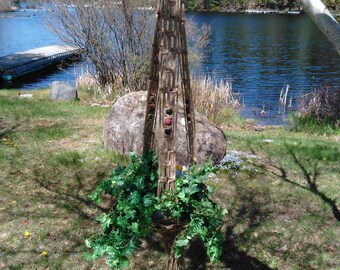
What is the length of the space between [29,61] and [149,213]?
86.2 feet

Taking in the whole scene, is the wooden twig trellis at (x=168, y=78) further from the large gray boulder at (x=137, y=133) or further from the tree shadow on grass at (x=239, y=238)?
the large gray boulder at (x=137, y=133)

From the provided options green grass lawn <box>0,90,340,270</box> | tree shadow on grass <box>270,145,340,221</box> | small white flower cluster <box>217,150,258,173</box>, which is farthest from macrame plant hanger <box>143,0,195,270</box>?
small white flower cluster <box>217,150,258,173</box>

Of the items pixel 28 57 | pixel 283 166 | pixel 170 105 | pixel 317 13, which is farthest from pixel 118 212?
pixel 28 57

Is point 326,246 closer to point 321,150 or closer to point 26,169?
point 321,150

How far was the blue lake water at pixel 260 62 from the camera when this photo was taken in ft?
75.4

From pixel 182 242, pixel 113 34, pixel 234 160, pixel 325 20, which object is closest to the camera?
pixel 182 242

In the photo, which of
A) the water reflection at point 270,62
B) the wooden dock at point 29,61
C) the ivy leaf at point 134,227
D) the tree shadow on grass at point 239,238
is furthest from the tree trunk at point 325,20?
the wooden dock at point 29,61

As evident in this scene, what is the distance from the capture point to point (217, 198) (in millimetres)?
6402

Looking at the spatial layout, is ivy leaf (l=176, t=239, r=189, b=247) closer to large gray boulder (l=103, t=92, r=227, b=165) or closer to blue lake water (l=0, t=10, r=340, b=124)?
large gray boulder (l=103, t=92, r=227, b=165)

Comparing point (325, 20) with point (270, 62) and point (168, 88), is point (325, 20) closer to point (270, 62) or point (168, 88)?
point (168, 88)

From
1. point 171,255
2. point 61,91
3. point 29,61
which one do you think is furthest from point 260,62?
point 171,255

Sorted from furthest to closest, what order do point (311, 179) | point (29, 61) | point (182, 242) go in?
point (29, 61), point (311, 179), point (182, 242)

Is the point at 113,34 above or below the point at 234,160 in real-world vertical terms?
above

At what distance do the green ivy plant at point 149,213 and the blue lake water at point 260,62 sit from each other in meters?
12.4
